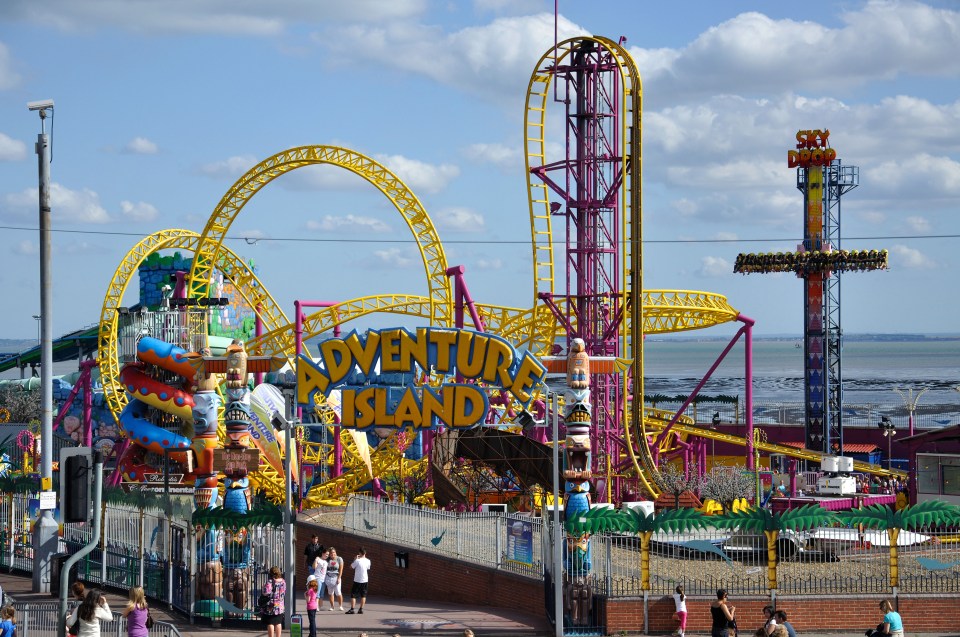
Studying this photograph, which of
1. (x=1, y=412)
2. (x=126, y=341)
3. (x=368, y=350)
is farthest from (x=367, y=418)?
(x=1, y=412)

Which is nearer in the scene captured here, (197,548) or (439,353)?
(197,548)

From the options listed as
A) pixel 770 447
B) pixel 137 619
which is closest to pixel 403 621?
pixel 137 619

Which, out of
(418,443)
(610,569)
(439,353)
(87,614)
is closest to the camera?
(87,614)

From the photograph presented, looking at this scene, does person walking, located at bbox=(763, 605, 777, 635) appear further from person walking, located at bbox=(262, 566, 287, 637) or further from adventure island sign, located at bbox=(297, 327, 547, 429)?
person walking, located at bbox=(262, 566, 287, 637)

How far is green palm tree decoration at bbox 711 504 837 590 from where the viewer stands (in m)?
24.6

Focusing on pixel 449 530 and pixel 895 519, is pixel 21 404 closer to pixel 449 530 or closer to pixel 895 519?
pixel 449 530

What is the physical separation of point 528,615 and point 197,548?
6.09 m

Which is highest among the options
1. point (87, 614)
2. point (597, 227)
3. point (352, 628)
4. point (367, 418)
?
point (597, 227)

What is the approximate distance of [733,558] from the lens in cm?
2542

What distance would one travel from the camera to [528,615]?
26.7 metres

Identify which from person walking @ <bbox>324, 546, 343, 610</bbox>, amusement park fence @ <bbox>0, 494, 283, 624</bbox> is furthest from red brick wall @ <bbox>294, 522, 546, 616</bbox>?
amusement park fence @ <bbox>0, 494, 283, 624</bbox>

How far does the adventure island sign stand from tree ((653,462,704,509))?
9219 mm

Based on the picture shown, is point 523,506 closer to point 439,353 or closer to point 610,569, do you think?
point 439,353

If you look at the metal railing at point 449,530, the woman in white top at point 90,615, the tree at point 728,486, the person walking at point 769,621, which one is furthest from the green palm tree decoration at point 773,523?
the tree at point 728,486
